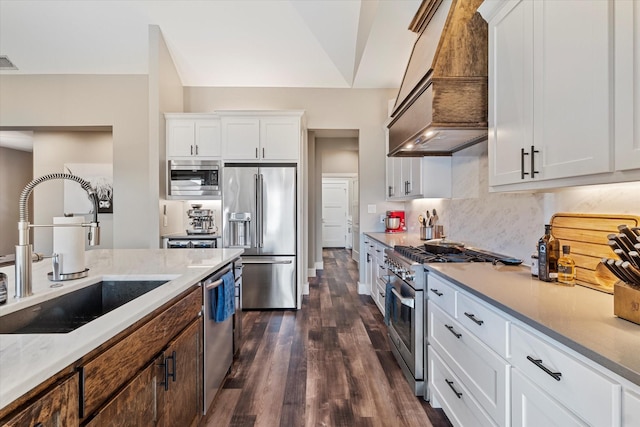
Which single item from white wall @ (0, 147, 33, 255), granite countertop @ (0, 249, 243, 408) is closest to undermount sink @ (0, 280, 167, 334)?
granite countertop @ (0, 249, 243, 408)

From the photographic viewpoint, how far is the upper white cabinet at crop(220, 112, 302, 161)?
13.4ft

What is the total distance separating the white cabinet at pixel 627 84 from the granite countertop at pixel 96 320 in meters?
1.71

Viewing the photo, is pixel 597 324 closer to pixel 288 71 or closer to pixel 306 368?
pixel 306 368

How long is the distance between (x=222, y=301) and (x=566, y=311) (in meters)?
1.83

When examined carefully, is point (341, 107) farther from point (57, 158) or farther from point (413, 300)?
point (57, 158)

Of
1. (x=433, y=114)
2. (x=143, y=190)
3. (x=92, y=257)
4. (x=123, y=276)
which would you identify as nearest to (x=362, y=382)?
(x=123, y=276)

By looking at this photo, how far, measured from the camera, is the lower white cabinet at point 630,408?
756 millimetres

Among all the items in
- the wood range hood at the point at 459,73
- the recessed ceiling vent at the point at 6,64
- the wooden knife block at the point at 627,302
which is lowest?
the wooden knife block at the point at 627,302

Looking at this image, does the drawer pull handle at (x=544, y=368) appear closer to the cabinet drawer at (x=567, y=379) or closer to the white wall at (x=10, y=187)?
the cabinet drawer at (x=567, y=379)

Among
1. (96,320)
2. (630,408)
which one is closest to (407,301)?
(630,408)

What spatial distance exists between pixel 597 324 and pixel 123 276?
6.69 feet

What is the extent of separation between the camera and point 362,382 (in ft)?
7.77

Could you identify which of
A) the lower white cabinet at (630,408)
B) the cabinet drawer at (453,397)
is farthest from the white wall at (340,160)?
the lower white cabinet at (630,408)

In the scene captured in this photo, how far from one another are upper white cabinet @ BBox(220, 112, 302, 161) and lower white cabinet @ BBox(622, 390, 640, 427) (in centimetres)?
364
